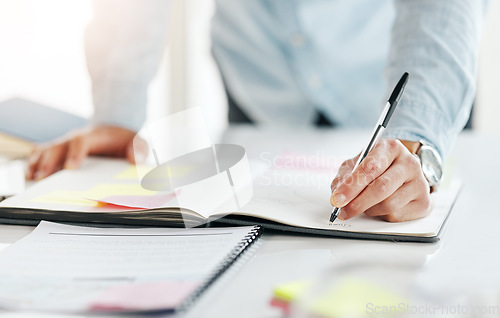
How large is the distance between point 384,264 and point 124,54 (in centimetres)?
84

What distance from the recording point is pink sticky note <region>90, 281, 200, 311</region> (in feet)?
1.54

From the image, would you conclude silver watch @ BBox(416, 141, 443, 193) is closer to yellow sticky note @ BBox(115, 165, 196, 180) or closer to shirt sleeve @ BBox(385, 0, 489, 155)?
shirt sleeve @ BBox(385, 0, 489, 155)

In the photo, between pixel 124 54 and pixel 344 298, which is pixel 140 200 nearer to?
pixel 344 298

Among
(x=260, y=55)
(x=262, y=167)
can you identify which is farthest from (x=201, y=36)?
(x=262, y=167)

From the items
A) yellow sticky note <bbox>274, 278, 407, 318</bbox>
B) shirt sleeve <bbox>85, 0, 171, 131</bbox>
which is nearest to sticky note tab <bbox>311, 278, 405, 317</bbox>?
yellow sticky note <bbox>274, 278, 407, 318</bbox>

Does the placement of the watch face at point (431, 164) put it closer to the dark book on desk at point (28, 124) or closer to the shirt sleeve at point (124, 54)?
the shirt sleeve at point (124, 54)

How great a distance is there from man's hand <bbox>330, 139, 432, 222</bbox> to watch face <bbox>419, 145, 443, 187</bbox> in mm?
43

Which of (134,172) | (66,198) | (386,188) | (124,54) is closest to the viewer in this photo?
(386,188)

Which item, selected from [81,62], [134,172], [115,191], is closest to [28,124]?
[134,172]

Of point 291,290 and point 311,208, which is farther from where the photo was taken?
point 311,208

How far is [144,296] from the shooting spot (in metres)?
0.49

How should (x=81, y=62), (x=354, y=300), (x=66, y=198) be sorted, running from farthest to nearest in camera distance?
(x=81, y=62) → (x=66, y=198) → (x=354, y=300)

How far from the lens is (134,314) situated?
0.47 m

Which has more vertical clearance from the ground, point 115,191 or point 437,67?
point 437,67
